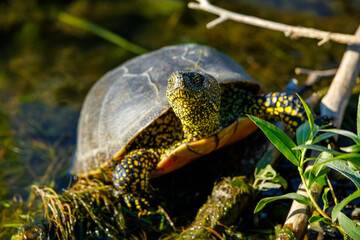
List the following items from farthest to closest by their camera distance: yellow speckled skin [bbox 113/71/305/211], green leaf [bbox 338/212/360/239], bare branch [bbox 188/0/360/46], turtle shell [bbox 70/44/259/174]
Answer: bare branch [bbox 188/0/360/46] → turtle shell [bbox 70/44/259/174] → yellow speckled skin [bbox 113/71/305/211] → green leaf [bbox 338/212/360/239]

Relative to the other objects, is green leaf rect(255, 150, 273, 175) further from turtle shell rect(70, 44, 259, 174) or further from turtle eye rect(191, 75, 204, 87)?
turtle eye rect(191, 75, 204, 87)

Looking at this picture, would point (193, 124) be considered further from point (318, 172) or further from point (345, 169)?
point (345, 169)

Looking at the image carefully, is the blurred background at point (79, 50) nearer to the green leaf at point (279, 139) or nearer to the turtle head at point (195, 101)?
the turtle head at point (195, 101)

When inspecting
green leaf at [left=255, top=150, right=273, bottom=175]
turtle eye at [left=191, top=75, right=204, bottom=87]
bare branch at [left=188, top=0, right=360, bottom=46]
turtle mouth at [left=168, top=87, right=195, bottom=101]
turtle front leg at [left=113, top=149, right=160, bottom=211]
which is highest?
bare branch at [left=188, top=0, right=360, bottom=46]

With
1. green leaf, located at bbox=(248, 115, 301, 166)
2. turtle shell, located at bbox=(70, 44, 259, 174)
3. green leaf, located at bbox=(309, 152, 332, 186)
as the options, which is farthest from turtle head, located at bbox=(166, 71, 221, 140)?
green leaf, located at bbox=(309, 152, 332, 186)

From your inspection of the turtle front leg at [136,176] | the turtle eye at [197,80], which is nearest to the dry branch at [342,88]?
the turtle eye at [197,80]

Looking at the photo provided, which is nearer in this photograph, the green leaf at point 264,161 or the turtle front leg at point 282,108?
the green leaf at point 264,161

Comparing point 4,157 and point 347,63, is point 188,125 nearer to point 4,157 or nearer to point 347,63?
point 347,63
